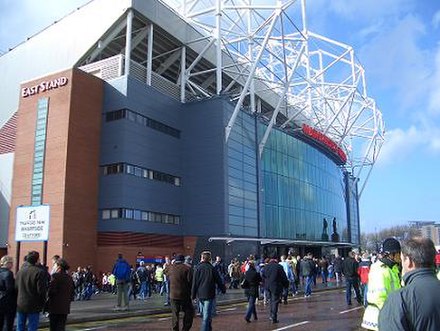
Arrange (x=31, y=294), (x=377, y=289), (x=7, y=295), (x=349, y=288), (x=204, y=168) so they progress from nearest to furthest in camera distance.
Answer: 1. (x=377, y=289)
2. (x=31, y=294)
3. (x=7, y=295)
4. (x=349, y=288)
5. (x=204, y=168)

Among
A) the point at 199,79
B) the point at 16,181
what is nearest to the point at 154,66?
the point at 199,79

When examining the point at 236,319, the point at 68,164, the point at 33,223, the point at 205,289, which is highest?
the point at 68,164

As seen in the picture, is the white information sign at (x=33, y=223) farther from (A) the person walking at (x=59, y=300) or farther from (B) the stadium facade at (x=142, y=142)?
(B) the stadium facade at (x=142, y=142)

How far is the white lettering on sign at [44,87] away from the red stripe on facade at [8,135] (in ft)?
14.4

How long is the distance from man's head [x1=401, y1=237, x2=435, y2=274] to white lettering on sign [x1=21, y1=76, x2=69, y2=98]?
34393 millimetres

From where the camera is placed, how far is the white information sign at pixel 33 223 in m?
15.0

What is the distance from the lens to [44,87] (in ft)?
120

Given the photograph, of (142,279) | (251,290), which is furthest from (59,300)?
(142,279)

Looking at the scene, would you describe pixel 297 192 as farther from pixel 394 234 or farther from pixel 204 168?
pixel 204 168

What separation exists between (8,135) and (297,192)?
1115 inches

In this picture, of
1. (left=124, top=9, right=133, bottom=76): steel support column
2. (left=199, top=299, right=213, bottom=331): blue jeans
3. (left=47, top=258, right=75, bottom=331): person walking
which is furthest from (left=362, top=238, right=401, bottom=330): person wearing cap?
(left=124, top=9, right=133, bottom=76): steel support column

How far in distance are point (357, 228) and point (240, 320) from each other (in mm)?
70825

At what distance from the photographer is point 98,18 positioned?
39719 mm

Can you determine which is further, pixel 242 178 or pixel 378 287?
pixel 242 178
